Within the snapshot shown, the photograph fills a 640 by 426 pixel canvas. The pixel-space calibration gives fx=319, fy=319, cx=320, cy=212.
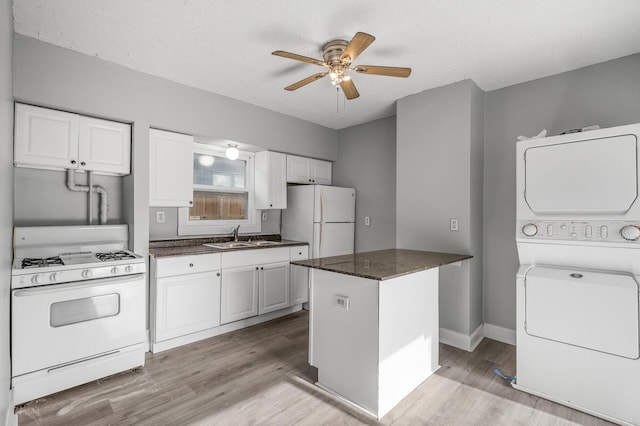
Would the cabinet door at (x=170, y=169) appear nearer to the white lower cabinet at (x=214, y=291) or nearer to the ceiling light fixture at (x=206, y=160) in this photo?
the ceiling light fixture at (x=206, y=160)

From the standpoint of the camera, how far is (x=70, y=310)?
2.27 metres

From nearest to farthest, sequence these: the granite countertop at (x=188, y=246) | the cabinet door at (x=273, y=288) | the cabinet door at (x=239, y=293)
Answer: the granite countertop at (x=188, y=246), the cabinet door at (x=239, y=293), the cabinet door at (x=273, y=288)

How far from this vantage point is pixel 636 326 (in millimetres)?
1906

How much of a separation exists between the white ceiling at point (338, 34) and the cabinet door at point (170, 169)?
0.57 metres

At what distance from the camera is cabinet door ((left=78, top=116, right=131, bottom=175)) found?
266cm

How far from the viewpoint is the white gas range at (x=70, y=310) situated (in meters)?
2.10

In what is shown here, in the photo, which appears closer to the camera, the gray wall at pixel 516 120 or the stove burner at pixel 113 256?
the stove burner at pixel 113 256

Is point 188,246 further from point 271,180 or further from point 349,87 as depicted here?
point 349,87

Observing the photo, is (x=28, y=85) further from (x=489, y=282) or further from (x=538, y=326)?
(x=489, y=282)

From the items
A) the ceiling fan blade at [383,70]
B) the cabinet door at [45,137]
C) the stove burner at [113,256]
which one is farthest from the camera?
→ the stove burner at [113,256]

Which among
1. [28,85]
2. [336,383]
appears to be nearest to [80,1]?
[28,85]

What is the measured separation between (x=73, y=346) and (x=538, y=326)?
328 cm

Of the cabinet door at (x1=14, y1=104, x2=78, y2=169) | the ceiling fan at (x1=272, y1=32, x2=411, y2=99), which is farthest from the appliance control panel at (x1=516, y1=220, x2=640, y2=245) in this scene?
the cabinet door at (x1=14, y1=104, x2=78, y2=169)

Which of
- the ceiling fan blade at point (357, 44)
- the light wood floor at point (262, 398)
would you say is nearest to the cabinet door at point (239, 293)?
the light wood floor at point (262, 398)
